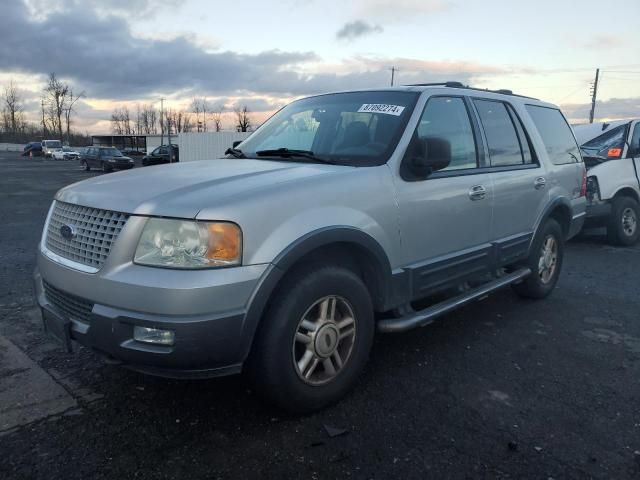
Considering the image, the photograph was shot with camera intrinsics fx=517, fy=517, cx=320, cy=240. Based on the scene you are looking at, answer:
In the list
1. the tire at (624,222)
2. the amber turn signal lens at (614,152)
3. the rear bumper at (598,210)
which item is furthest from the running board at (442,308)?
the amber turn signal lens at (614,152)

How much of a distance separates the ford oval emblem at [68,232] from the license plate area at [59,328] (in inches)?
17.3

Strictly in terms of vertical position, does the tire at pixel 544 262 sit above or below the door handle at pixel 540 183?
below

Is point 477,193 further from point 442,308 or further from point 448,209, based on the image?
point 442,308

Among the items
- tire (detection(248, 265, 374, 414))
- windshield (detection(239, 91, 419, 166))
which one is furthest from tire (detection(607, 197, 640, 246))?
tire (detection(248, 265, 374, 414))

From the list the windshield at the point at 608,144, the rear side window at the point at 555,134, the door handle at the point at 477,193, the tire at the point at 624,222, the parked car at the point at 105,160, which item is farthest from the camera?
the parked car at the point at 105,160

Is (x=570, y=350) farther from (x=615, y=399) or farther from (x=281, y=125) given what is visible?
(x=281, y=125)

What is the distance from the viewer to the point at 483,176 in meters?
4.07

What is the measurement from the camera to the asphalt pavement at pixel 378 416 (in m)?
2.53

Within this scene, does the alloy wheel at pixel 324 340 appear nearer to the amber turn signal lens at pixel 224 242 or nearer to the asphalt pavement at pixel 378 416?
the asphalt pavement at pixel 378 416

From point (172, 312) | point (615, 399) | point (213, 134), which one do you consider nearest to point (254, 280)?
point (172, 312)

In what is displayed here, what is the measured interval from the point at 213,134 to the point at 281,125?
88.5 ft

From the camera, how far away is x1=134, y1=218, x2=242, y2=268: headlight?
2467 mm

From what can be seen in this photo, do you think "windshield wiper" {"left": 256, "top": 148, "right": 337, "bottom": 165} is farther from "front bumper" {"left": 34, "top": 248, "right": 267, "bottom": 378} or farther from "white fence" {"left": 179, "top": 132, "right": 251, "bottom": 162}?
"white fence" {"left": 179, "top": 132, "right": 251, "bottom": 162}

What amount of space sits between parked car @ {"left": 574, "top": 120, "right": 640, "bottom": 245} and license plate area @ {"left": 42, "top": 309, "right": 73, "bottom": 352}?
7782 mm
